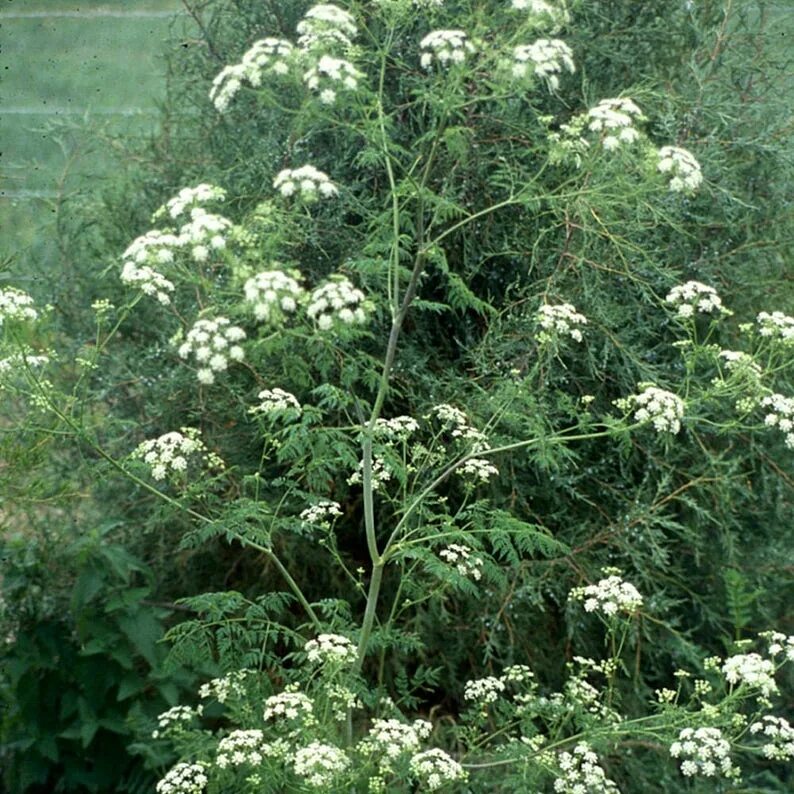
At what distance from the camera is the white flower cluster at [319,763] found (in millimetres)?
2432

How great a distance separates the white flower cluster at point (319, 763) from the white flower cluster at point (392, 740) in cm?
8

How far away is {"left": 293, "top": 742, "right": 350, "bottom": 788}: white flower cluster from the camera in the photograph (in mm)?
2432

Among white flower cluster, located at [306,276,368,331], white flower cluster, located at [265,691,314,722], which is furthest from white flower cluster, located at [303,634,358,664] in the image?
white flower cluster, located at [306,276,368,331]

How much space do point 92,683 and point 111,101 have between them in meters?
4.82

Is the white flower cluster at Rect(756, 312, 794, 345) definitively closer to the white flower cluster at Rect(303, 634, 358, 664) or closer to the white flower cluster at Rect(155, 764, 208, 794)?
the white flower cluster at Rect(303, 634, 358, 664)

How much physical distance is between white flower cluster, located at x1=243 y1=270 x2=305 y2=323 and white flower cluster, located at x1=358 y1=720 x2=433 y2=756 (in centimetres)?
84

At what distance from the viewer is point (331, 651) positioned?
271cm

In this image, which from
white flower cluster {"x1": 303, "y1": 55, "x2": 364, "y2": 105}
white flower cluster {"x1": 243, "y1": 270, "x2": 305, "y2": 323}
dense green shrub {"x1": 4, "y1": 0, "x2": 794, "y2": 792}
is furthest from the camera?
dense green shrub {"x1": 4, "y1": 0, "x2": 794, "y2": 792}

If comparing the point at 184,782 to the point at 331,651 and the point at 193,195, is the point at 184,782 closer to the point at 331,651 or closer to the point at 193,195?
the point at 331,651

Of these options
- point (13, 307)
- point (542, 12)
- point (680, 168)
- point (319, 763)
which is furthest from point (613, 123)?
point (319, 763)

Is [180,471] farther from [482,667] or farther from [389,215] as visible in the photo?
[482,667]

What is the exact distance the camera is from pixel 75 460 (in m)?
4.17

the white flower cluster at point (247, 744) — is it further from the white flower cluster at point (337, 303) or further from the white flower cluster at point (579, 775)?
the white flower cluster at point (337, 303)

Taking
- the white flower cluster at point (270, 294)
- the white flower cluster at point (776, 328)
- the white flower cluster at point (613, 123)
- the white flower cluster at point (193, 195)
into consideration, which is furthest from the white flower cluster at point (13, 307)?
the white flower cluster at point (776, 328)
